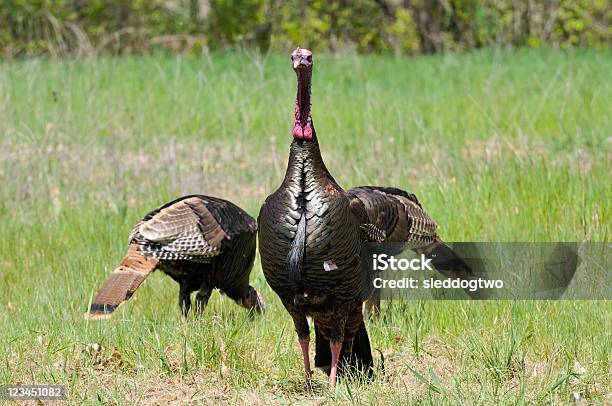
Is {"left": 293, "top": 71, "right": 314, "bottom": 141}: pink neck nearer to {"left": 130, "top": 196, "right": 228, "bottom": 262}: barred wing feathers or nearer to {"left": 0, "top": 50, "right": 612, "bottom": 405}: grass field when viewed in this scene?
{"left": 0, "top": 50, "right": 612, "bottom": 405}: grass field

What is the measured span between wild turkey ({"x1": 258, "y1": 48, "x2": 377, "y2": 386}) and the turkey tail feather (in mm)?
930

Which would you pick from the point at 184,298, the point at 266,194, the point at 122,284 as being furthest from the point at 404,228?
the point at 266,194

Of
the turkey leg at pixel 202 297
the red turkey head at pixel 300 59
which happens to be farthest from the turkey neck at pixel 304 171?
the turkey leg at pixel 202 297

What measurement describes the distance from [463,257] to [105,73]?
634 centimetres

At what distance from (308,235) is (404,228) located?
4.20 ft

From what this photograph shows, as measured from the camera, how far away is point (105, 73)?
10383 millimetres

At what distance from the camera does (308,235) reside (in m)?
3.40

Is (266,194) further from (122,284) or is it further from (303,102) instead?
(303,102)

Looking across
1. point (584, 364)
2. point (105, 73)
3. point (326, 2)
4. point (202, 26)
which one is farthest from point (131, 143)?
point (326, 2)

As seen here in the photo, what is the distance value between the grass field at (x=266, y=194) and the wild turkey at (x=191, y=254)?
0.42 ft

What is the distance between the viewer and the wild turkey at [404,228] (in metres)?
4.37

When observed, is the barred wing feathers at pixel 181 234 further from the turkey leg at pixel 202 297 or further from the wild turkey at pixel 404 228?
the wild turkey at pixel 404 228

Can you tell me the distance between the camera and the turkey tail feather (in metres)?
4.16

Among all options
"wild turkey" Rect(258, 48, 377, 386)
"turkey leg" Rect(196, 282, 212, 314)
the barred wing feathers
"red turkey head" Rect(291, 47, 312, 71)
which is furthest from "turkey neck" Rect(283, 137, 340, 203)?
"turkey leg" Rect(196, 282, 212, 314)
